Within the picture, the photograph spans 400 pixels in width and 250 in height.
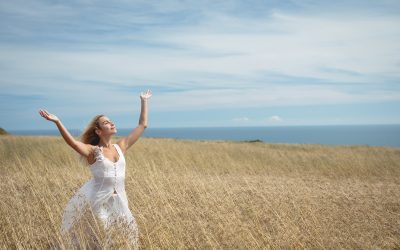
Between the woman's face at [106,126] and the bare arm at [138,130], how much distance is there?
0.31 meters

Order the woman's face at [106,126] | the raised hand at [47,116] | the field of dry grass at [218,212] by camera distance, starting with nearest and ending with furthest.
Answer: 1. the raised hand at [47,116]
2. the woman's face at [106,126]
3. the field of dry grass at [218,212]

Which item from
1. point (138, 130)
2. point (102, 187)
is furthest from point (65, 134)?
point (138, 130)

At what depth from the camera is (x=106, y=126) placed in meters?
5.82

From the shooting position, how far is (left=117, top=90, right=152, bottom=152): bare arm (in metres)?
6.18

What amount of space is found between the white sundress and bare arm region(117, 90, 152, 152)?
48 centimetres

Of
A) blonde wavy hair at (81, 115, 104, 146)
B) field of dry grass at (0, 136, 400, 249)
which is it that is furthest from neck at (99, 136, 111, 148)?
A: field of dry grass at (0, 136, 400, 249)

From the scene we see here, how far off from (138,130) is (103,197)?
49.5 inches

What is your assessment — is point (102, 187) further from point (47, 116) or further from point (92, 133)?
point (47, 116)

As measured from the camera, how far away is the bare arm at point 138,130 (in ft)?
20.3

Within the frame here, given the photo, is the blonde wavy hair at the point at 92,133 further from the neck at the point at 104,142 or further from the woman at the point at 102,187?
the neck at the point at 104,142

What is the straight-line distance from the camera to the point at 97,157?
5.62 metres

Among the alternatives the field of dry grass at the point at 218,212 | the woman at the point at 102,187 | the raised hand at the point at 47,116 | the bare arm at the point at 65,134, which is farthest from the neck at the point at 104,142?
the field of dry grass at the point at 218,212

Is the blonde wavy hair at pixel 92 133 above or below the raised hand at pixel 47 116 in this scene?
below

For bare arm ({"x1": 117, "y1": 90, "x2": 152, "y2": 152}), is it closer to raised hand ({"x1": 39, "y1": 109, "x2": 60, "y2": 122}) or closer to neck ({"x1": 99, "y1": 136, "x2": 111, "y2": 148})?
neck ({"x1": 99, "y1": 136, "x2": 111, "y2": 148})
